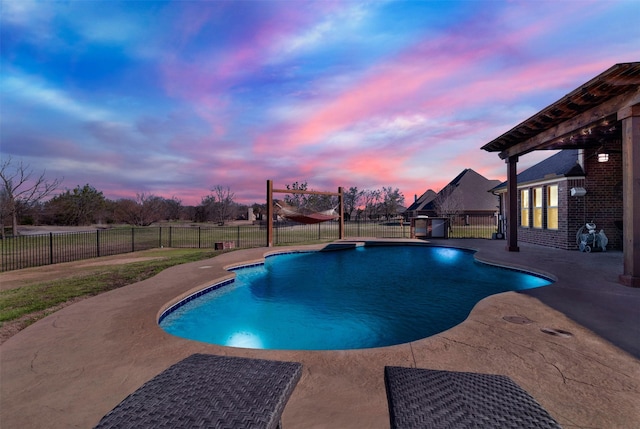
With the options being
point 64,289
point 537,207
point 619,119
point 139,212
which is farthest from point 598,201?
point 139,212

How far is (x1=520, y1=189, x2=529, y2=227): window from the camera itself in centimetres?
1270

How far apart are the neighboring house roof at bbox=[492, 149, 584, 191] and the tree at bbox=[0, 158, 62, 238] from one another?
25.1 m

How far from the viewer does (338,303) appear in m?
6.47

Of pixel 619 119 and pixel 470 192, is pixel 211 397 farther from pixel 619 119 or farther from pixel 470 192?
pixel 470 192

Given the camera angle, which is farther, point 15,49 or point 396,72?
point 396,72

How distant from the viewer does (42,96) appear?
895 cm

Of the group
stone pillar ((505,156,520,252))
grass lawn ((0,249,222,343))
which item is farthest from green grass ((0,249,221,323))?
stone pillar ((505,156,520,252))

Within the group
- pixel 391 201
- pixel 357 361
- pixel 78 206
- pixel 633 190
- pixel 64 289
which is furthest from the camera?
pixel 391 201

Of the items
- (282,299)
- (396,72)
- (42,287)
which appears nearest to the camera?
(42,287)

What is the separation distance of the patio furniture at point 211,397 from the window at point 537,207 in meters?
14.0

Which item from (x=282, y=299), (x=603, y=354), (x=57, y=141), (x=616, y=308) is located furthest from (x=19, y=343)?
(x=57, y=141)

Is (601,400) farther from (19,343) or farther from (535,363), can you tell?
A: (19,343)

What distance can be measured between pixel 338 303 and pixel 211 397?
5371mm

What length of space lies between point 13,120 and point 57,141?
10.7 ft
